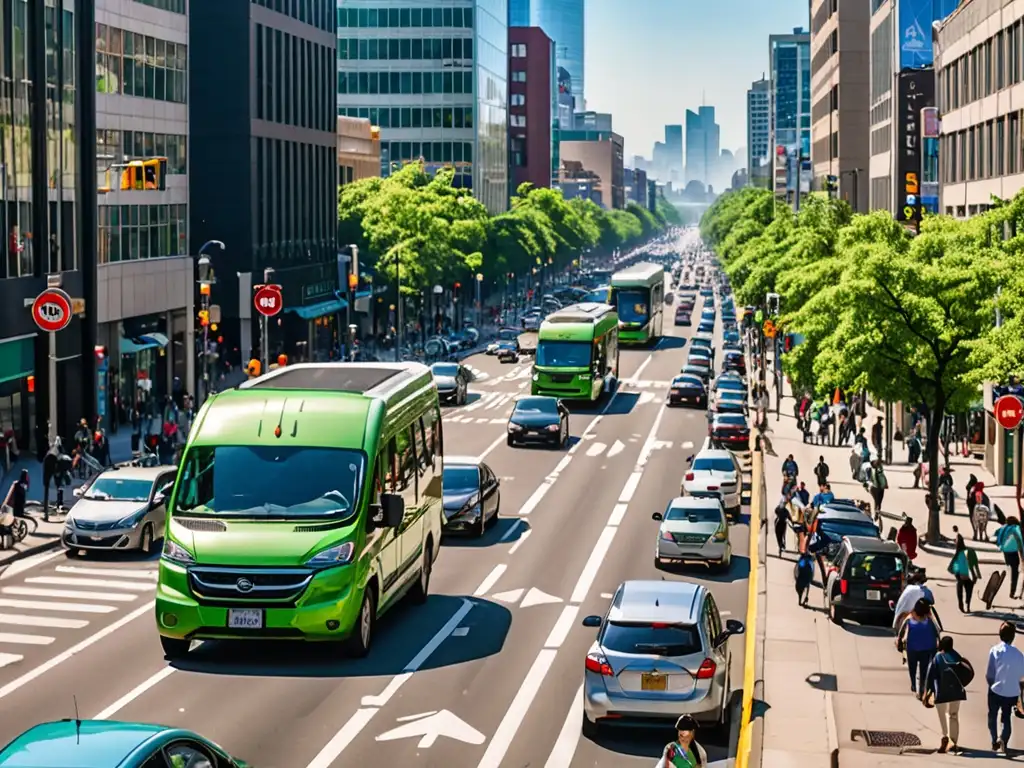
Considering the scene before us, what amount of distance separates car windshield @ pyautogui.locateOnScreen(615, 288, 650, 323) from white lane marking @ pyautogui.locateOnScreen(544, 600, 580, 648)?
74752 mm

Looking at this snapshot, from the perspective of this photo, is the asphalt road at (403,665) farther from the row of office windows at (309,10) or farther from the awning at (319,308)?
the row of office windows at (309,10)

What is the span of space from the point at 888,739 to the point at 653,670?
145 inches

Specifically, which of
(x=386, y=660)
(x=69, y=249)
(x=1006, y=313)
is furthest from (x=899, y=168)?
(x=386, y=660)

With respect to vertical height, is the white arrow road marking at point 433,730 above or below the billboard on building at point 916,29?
below

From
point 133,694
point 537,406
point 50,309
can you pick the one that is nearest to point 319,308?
point 537,406

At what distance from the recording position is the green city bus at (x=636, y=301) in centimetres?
10394

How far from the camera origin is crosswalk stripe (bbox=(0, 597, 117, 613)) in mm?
30500

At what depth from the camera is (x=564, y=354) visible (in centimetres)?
7019

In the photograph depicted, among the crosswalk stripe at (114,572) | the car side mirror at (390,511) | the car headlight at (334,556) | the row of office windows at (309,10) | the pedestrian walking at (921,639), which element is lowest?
the crosswalk stripe at (114,572)

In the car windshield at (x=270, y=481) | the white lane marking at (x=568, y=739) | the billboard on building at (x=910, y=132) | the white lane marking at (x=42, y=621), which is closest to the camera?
the white lane marking at (x=568, y=739)

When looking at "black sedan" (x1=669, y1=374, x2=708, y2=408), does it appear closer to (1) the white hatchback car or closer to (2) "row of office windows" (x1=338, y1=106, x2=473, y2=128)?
(1) the white hatchback car

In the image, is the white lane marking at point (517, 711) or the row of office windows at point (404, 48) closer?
the white lane marking at point (517, 711)

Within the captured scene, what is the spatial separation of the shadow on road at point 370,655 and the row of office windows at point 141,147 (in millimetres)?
36231

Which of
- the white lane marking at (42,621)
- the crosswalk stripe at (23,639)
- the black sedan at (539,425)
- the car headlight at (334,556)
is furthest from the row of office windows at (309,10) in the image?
the car headlight at (334,556)
